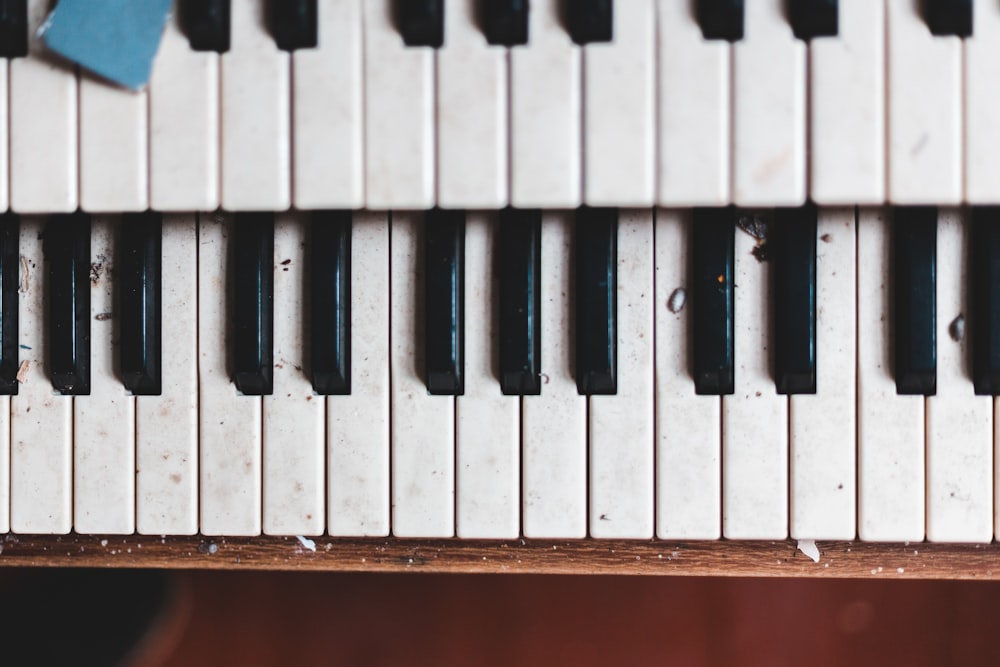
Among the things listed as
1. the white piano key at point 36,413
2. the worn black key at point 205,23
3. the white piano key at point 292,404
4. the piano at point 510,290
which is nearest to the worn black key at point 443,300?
the piano at point 510,290

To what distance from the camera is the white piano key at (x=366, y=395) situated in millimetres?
703

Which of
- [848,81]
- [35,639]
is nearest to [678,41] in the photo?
[848,81]

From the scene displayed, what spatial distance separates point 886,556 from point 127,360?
2.17ft

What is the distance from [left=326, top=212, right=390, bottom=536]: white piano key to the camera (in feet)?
2.31

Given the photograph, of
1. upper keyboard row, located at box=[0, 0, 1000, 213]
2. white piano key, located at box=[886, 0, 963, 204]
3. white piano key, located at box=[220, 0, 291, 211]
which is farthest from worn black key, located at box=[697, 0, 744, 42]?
white piano key, located at box=[220, 0, 291, 211]

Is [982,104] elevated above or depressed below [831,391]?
above

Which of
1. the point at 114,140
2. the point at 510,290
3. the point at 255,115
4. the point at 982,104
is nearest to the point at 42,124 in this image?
the point at 114,140

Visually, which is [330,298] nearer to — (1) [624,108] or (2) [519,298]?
(2) [519,298]

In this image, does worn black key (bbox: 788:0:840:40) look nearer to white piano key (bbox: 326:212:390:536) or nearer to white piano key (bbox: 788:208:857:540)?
white piano key (bbox: 788:208:857:540)

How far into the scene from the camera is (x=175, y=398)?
2.35 feet

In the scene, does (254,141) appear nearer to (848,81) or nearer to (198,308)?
(198,308)

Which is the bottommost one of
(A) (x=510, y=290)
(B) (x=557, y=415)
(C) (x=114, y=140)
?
(B) (x=557, y=415)

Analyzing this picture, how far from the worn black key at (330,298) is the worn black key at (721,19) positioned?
0.32 m

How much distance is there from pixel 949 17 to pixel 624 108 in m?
0.24
